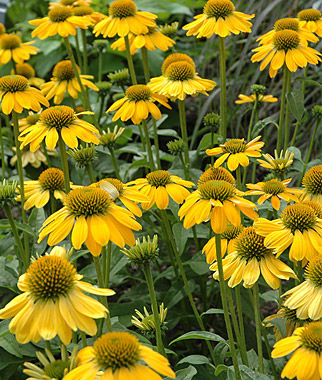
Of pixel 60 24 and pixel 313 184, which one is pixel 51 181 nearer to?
pixel 60 24

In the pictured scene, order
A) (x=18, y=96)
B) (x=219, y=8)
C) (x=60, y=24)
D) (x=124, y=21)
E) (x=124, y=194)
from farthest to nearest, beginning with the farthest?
1. (x=60, y=24)
2. (x=124, y=21)
3. (x=219, y=8)
4. (x=18, y=96)
5. (x=124, y=194)

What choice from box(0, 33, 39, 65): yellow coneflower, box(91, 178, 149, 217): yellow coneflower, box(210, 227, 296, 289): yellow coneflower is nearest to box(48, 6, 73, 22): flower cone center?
box(0, 33, 39, 65): yellow coneflower

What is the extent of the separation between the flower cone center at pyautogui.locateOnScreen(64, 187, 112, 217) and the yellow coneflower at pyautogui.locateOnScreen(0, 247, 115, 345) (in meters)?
0.12

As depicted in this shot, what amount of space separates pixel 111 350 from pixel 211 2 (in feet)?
3.58

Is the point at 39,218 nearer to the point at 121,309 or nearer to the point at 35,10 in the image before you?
the point at 121,309

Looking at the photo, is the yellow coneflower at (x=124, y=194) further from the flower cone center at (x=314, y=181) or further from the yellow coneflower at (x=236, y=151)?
the flower cone center at (x=314, y=181)

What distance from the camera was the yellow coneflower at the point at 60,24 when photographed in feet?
5.45

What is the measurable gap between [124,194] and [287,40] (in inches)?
26.9

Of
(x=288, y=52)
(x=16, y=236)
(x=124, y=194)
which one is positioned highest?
(x=288, y=52)

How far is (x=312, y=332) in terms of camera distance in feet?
2.43

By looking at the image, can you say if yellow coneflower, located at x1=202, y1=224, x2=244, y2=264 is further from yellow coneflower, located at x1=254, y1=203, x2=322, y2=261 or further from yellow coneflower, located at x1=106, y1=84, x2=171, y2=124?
yellow coneflower, located at x1=106, y1=84, x2=171, y2=124

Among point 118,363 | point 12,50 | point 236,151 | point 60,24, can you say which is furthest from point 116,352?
point 12,50

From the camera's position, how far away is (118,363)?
2.23ft

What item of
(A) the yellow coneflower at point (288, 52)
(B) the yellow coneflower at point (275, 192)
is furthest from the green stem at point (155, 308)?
(A) the yellow coneflower at point (288, 52)
